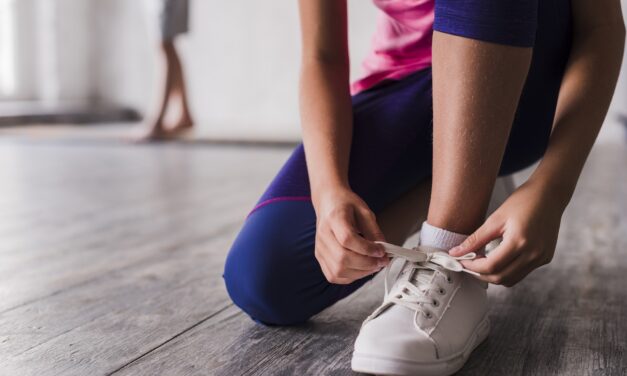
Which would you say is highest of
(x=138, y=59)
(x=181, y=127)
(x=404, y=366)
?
(x=404, y=366)

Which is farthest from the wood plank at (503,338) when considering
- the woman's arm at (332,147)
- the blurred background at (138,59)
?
the blurred background at (138,59)

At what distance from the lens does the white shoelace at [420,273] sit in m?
0.74

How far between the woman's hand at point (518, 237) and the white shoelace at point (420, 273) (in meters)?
0.02

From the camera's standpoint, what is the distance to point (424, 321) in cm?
73

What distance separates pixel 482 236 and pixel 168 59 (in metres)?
2.97

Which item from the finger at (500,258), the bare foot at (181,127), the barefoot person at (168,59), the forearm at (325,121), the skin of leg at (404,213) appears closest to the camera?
the finger at (500,258)

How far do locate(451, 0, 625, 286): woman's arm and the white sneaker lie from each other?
1.5 inches

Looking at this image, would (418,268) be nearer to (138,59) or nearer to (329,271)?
(329,271)

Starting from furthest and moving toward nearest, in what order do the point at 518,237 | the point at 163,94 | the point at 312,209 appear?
the point at 163,94 → the point at 312,209 → the point at 518,237

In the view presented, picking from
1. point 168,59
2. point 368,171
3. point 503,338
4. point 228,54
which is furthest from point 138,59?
point 503,338

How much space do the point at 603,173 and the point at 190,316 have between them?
2.03 m

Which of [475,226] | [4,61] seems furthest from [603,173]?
[4,61]

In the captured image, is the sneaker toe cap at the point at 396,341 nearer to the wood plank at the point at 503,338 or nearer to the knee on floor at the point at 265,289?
the wood plank at the point at 503,338

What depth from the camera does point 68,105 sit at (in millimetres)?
5176
